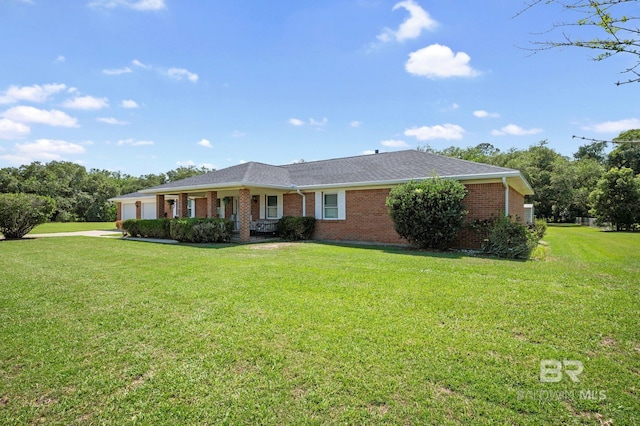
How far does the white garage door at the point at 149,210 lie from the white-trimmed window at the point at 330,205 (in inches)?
802

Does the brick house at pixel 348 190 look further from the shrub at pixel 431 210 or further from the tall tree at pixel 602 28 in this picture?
the tall tree at pixel 602 28

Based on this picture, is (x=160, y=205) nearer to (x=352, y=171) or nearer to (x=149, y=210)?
(x=149, y=210)

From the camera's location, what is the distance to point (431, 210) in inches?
440

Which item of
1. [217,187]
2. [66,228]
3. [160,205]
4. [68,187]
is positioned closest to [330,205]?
[217,187]

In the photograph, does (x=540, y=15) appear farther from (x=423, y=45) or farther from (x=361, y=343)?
(x=423, y=45)

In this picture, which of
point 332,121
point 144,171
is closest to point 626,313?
point 332,121

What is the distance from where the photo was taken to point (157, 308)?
4.96m

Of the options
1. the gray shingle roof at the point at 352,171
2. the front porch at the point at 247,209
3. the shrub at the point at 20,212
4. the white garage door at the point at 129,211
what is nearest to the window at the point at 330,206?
the gray shingle roof at the point at 352,171

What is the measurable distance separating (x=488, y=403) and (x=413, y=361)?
0.78 m

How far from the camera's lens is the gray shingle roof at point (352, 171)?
520 inches

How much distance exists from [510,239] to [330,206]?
7.95 metres

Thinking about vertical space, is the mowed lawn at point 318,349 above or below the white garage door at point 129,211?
below

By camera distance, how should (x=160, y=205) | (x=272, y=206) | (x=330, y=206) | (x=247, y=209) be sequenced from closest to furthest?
(x=247, y=209), (x=330, y=206), (x=272, y=206), (x=160, y=205)

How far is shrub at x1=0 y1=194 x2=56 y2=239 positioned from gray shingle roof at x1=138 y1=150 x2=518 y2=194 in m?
5.26
